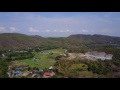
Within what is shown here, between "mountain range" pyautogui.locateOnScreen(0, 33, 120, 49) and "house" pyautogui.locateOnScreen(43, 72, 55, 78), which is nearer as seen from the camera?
"house" pyautogui.locateOnScreen(43, 72, 55, 78)

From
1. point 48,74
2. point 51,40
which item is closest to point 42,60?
point 48,74

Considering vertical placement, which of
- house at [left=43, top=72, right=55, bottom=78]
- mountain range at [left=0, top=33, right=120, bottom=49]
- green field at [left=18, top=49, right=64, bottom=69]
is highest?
mountain range at [left=0, top=33, right=120, bottom=49]

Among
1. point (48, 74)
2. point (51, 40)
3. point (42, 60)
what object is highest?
point (51, 40)

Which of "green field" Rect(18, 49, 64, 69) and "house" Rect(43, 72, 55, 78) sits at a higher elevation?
"green field" Rect(18, 49, 64, 69)

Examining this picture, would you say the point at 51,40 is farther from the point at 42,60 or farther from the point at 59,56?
the point at 42,60

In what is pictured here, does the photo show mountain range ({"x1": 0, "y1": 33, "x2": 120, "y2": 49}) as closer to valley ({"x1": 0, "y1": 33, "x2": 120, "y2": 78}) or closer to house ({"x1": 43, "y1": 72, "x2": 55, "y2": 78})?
valley ({"x1": 0, "y1": 33, "x2": 120, "y2": 78})

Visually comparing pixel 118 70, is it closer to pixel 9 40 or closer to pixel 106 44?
pixel 106 44

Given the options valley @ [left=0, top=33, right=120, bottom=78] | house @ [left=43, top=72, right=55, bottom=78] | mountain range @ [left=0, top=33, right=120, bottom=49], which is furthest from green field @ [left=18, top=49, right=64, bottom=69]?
mountain range @ [left=0, top=33, right=120, bottom=49]

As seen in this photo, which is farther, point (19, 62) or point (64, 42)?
point (64, 42)

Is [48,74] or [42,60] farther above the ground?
[42,60]
